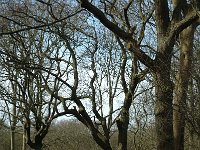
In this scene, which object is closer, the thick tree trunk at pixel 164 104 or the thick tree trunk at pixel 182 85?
the thick tree trunk at pixel 164 104

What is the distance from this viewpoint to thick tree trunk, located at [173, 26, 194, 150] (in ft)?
30.6

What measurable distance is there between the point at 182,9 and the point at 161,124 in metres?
3.14

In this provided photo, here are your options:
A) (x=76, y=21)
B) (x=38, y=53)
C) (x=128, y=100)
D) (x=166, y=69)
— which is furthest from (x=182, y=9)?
(x=38, y=53)

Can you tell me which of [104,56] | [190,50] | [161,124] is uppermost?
[104,56]

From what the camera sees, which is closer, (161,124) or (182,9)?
(161,124)

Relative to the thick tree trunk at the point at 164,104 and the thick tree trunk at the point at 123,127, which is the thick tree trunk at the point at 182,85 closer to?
the thick tree trunk at the point at 164,104

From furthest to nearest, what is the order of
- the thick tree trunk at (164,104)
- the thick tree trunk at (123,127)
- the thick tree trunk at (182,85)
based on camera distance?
1. the thick tree trunk at (123,127)
2. the thick tree trunk at (182,85)
3. the thick tree trunk at (164,104)

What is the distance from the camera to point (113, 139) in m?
27.6

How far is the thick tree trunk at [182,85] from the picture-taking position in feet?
30.6

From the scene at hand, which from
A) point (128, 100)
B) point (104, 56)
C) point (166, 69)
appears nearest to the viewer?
point (166, 69)

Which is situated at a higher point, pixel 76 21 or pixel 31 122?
pixel 76 21

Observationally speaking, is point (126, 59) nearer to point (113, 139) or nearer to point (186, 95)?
point (186, 95)

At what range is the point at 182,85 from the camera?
9.45 metres

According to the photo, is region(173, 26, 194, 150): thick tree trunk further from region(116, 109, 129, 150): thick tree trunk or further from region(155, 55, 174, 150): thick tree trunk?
region(116, 109, 129, 150): thick tree trunk
